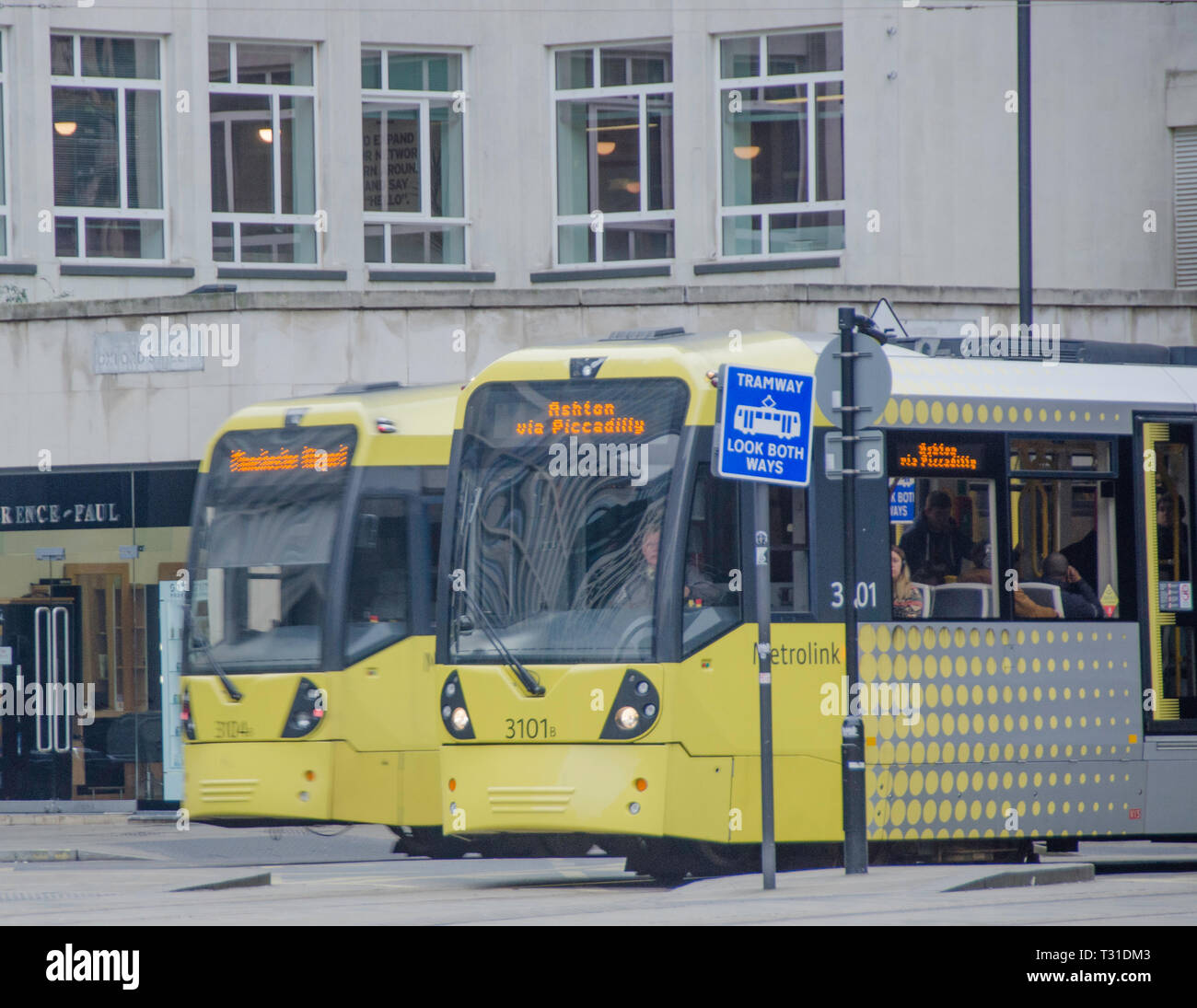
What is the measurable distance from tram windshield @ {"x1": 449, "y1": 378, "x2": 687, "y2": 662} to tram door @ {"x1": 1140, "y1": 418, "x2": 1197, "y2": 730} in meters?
3.44

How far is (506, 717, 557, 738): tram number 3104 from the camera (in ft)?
41.5

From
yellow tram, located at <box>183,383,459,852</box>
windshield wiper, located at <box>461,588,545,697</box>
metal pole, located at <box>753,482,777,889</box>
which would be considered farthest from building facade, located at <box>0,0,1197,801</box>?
metal pole, located at <box>753,482,777,889</box>

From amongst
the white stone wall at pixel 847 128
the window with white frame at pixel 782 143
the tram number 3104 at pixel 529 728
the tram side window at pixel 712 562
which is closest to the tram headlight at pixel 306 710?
the tram number 3104 at pixel 529 728

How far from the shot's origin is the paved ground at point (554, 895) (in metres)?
10.5

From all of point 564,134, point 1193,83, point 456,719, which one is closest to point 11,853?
point 456,719

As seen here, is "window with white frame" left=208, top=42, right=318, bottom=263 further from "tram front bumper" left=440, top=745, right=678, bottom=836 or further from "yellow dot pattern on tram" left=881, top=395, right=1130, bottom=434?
"tram front bumper" left=440, top=745, right=678, bottom=836

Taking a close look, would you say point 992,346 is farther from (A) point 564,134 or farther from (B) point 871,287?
(A) point 564,134

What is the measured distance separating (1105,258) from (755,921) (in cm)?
1681

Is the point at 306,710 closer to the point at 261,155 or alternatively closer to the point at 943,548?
the point at 943,548

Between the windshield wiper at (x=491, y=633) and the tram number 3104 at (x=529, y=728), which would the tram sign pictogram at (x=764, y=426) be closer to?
the windshield wiper at (x=491, y=633)

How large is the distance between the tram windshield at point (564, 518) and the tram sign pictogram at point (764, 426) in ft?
2.17

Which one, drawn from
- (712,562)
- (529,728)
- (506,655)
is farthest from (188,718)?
(712,562)

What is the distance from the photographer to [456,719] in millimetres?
13023

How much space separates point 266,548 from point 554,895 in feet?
16.3
